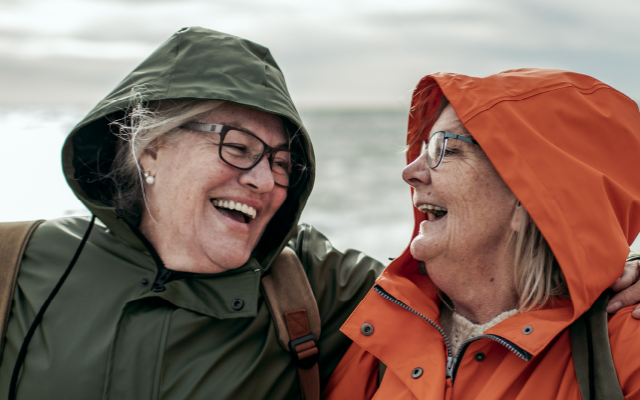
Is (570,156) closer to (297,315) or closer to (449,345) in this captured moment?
(449,345)

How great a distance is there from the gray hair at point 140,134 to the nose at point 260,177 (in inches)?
12.8

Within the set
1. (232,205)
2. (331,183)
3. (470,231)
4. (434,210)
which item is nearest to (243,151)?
(232,205)

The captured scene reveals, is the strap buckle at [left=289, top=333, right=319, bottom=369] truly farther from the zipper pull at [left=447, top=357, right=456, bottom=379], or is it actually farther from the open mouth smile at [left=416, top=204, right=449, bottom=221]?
the open mouth smile at [left=416, top=204, right=449, bottom=221]

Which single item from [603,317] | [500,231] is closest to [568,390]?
[603,317]

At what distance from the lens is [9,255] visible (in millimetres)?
2088

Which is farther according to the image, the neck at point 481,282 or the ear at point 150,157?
the ear at point 150,157

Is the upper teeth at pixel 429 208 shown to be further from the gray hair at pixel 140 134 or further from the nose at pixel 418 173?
the gray hair at pixel 140 134

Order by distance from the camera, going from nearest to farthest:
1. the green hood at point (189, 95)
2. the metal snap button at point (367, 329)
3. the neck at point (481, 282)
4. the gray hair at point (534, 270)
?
1. the gray hair at point (534, 270)
2. the neck at point (481, 282)
3. the metal snap button at point (367, 329)
4. the green hood at point (189, 95)

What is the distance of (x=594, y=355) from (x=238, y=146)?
1.55 metres

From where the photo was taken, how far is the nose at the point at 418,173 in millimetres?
2002

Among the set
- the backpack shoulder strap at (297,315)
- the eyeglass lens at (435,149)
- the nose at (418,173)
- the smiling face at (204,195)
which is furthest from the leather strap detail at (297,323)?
the eyeglass lens at (435,149)

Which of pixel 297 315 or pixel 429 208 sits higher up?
pixel 429 208

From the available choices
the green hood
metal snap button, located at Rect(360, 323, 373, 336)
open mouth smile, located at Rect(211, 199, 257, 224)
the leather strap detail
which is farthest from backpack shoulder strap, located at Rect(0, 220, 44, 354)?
metal snap button, located at Rect(360, 323, 373, 336)

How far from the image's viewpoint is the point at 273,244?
7.81 ft
